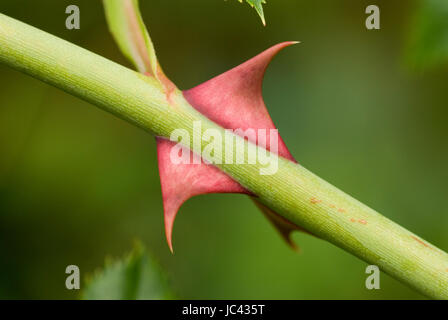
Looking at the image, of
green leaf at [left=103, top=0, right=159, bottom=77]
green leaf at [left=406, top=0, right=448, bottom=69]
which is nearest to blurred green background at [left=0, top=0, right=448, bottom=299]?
green leaf at [left=406, top=0, right=448, bottom=69]

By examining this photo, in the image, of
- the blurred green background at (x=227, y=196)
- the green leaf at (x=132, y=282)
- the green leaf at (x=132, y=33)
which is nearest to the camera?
the green leaf at (x=132, y=33)

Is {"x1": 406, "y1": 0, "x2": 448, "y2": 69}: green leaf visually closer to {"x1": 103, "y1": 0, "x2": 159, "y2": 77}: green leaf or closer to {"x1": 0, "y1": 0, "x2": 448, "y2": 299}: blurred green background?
{"x1": 103, "y1": 0, "x2": 159, "y2": 77}: green leaf

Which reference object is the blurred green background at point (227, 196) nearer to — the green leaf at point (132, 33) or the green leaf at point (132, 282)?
the green leaf at point (132, 282)

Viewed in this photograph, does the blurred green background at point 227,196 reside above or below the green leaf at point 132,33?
above

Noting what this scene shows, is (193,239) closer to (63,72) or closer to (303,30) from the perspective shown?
(303,30)

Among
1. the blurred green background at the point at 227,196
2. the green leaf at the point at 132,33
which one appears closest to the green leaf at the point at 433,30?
the green leaf at the point at 132,33
